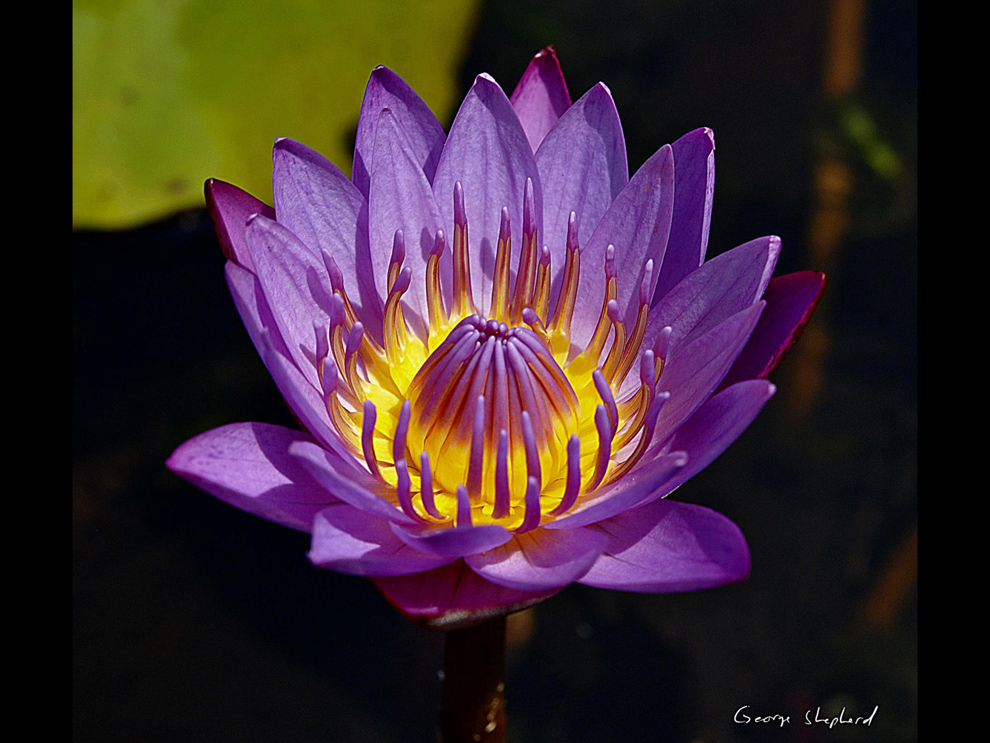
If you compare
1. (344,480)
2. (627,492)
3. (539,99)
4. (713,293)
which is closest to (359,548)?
(344,480)

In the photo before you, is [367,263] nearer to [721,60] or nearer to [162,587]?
[162,587]

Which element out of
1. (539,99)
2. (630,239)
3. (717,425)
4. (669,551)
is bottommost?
(669,551)

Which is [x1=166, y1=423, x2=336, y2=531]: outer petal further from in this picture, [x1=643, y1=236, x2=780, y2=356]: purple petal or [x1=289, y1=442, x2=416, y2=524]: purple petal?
[x1=643, y1=236, x2=780, y2=356]: purple petal

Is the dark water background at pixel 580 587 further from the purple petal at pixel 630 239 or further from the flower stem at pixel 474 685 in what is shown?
the purple petal at pixel 630 239

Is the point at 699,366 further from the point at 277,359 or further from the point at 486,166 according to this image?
the point at 277,359
